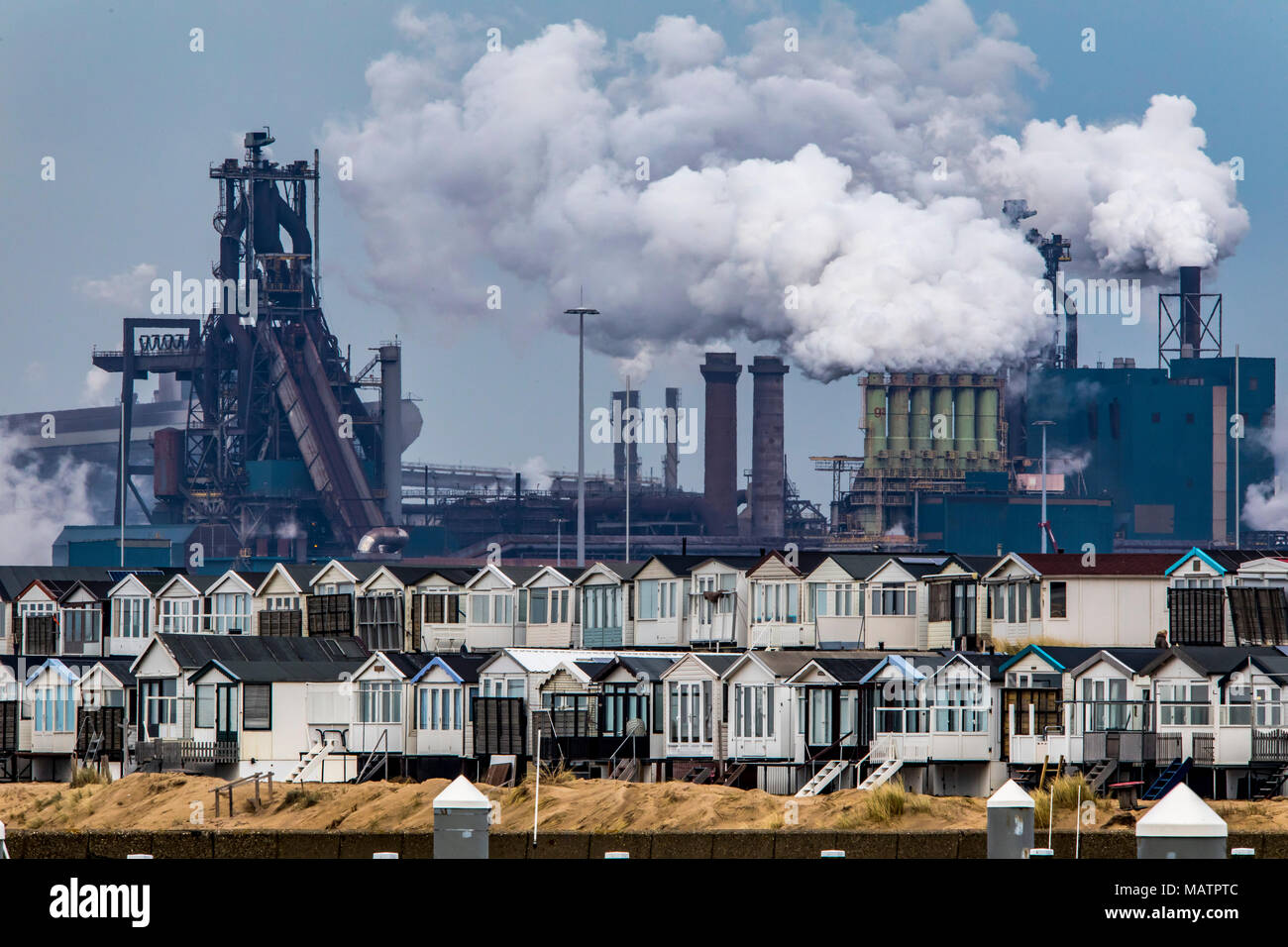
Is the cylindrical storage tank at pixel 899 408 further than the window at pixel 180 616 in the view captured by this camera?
Yes

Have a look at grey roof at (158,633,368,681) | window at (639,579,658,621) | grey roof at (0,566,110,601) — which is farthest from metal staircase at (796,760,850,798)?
Answer: grey roof at (0,566,110,601)

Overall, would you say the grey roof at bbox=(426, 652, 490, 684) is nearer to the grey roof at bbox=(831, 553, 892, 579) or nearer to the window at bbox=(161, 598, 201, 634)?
the grey roof at bbox=(831, 553, 892, 579)

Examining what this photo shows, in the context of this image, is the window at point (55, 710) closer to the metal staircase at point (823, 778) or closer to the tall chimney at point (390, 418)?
the metal staircase at point (823, 778)

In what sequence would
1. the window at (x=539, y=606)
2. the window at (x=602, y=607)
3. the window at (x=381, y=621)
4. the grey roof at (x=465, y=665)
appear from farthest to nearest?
the window at (x=381, y=621), the window at (x=539, y=606), the window at (x=602, y=607), the grey roof at (x=465, y=665)

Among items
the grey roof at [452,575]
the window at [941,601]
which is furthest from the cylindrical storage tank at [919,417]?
the window at [941,601]

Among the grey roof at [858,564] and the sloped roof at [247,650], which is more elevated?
the grey roof at [858,564]

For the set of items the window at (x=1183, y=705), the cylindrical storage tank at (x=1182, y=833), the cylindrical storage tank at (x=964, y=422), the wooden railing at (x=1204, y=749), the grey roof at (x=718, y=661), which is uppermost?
the cylindrical storage tank at (x=964, y=422)

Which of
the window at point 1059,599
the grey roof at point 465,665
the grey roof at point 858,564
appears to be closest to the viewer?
the grey roof at point 465,665
